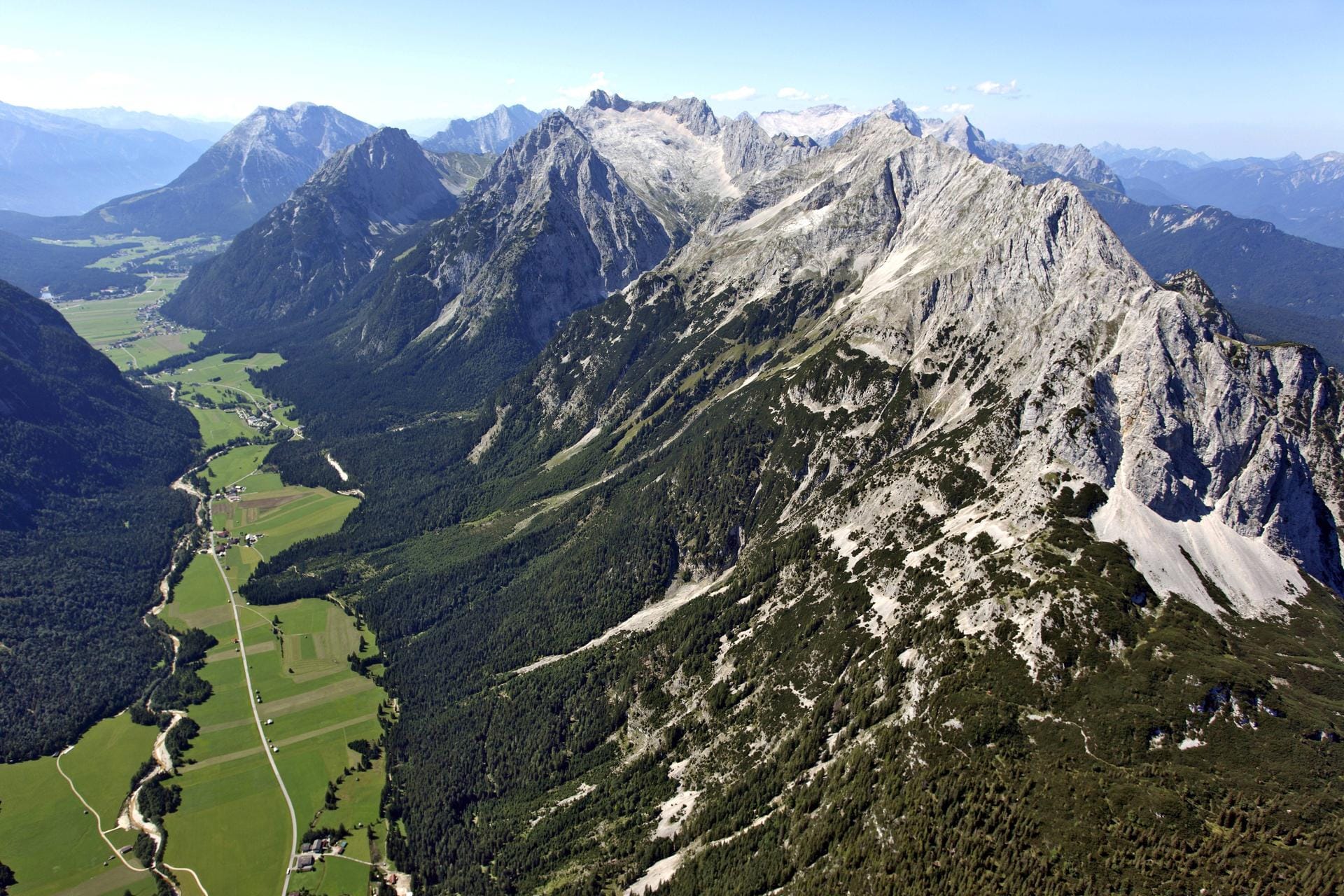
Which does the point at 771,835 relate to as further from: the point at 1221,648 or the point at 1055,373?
the point at 1055,373

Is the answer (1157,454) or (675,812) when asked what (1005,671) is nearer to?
(1157,454)

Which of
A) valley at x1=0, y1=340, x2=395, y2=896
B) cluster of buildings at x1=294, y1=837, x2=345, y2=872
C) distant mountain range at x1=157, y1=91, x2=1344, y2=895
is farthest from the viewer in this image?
cluster of buildings at x1=294, y1=837, x2=345, y2=872

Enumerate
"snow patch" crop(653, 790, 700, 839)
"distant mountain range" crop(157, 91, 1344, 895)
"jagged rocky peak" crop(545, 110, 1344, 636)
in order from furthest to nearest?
"snow patch" crop(653, 790, 700, 839)
"jagged rocky peak" crop(545, 110, 1344, 636)
"distant mountain range" crop(157, 91, 1344, 895)

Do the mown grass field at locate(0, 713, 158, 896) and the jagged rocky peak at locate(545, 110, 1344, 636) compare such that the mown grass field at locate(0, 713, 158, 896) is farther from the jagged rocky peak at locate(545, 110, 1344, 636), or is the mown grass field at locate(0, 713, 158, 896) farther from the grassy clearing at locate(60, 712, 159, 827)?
the jagged rocky peak at locate(545, 110, 1344, 636)

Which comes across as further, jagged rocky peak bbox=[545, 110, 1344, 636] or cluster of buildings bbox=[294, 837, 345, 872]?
cluster of buildings bbox=[294, 837, 345, 872]

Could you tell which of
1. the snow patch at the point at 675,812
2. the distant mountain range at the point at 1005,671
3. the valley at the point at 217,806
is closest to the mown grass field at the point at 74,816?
the valley at the point at 217,806


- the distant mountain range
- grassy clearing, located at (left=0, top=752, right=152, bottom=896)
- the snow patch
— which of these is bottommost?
grassy clearing, located at (left=0, top=752, right=152, bottom=896)

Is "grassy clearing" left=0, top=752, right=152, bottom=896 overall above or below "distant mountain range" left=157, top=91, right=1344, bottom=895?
below

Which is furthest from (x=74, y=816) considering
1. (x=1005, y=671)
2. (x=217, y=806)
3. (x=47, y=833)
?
(x=1005, y=671)

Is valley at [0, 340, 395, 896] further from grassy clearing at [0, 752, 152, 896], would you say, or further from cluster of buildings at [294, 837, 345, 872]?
cluster of buildings at [294, 837, 345, 872]

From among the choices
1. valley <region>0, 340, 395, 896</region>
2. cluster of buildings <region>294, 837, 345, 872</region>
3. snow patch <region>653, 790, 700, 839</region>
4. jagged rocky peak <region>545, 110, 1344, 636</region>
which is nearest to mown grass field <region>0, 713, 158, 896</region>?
valley <region>0, 340, 395, 896</region>
